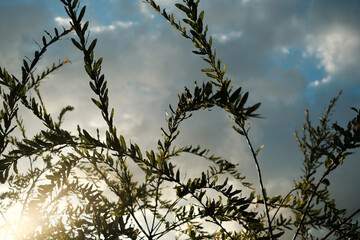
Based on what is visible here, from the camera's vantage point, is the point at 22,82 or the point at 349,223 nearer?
the point at 349,223

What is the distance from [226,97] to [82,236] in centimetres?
112

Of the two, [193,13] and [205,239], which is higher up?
[193,13]

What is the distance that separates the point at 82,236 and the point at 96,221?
0.35 feet

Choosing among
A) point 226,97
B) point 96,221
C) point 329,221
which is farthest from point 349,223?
point 96,221

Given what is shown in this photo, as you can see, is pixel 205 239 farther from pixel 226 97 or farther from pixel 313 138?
pixel 313 138

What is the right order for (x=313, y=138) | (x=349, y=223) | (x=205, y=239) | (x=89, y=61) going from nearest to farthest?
(x=89, y=61) → (x=349, y=223) → (x=205, y=239) → (x=313, y=138)

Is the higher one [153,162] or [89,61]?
[89,61]

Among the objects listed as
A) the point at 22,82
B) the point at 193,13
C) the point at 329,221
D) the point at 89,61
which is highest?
the point at 193,13

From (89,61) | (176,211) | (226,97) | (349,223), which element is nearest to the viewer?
(89,61)

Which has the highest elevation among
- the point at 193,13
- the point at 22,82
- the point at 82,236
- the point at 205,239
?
A: the point at 193,13

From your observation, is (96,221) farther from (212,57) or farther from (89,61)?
(212,57)

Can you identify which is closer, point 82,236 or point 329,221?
point 82,236

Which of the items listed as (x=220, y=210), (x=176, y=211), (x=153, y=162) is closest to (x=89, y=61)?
(x=153, y=162)

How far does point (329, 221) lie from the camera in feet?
5.23
